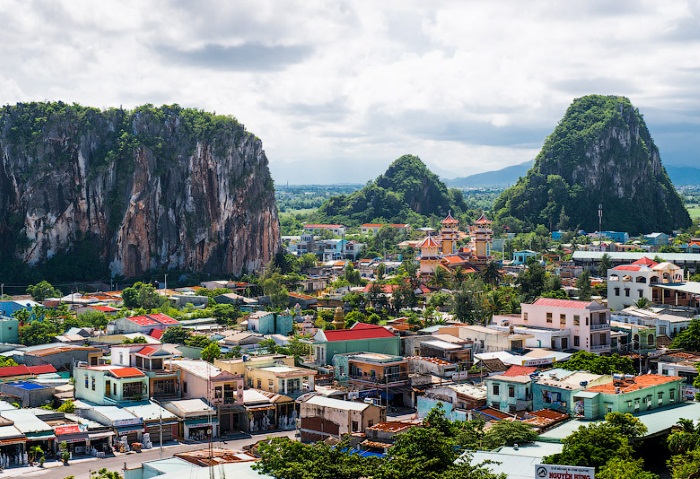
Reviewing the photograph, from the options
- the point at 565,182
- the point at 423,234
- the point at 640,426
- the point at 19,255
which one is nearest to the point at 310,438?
the point at 640,426

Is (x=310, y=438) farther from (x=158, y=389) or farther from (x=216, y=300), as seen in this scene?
(x=216, y=300)

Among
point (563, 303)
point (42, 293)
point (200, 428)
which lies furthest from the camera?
point (42, 293)

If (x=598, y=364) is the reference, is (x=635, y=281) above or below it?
above

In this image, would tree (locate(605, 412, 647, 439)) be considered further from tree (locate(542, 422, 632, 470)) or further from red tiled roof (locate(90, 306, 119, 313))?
red tiled roof (locate(90, 306, 119, 313))

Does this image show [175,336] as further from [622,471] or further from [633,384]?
[622,471]

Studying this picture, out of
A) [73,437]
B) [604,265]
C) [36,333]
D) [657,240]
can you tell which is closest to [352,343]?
[73,437]

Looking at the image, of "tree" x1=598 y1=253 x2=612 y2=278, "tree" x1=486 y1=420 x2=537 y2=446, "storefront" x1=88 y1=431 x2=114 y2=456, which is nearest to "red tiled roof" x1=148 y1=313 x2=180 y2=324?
"storefront" x1=88 y1=431 x2=114 y2=456
